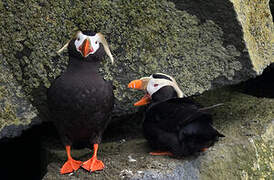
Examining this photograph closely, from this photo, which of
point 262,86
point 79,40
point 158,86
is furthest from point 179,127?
point 262,86

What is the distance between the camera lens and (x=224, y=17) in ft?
13.8

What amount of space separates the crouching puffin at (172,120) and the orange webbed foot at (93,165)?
1.59ft

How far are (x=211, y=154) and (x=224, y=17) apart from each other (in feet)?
4.22

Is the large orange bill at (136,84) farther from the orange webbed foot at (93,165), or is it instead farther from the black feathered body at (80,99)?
the orange webbed foot at (93,165)

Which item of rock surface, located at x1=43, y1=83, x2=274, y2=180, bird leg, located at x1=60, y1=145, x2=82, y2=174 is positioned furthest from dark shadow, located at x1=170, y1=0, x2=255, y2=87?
bird leg, located at x1=60, y1=145, x2=82, y2=174

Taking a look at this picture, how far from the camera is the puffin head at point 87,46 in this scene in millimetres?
3727

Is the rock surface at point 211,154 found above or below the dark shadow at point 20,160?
above

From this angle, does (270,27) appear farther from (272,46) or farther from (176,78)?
(176,78)

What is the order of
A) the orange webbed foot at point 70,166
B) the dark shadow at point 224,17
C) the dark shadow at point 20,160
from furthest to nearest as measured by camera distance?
1. the dark shadow at point 20,160
2. the dark shadow at point 224,17
3. the orange webbed foot at point 70,166

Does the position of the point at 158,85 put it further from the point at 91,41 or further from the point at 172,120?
the point at 91,41

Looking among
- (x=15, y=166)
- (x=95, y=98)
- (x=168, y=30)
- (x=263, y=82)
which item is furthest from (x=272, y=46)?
(x=15, y=166)

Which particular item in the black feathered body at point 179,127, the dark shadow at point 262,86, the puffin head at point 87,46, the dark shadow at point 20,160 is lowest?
the dark shadow at point 20,160

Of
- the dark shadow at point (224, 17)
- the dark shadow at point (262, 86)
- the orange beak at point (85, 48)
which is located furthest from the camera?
the dark shadow at point (262, 86)

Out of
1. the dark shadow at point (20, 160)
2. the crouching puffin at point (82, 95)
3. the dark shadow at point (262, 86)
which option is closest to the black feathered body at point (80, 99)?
the crouching puffin at point (82, 95)
